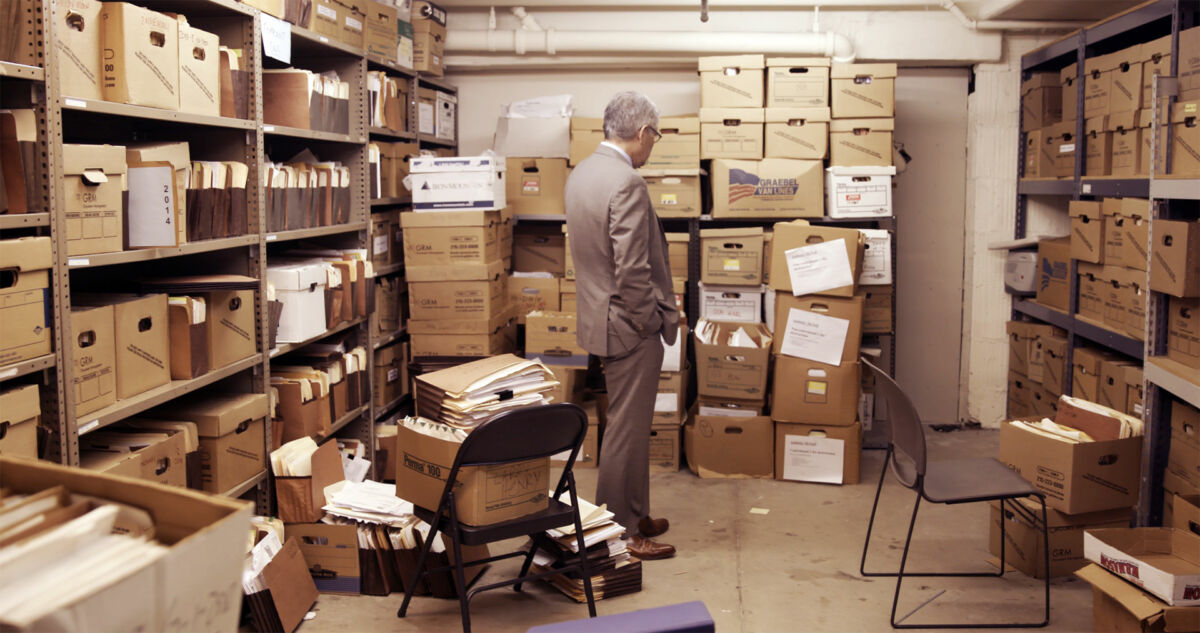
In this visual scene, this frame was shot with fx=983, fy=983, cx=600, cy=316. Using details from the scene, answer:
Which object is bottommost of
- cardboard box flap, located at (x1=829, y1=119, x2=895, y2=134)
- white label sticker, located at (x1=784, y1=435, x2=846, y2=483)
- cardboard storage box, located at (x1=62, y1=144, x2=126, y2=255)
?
white label sticker, located at (x1=784, y1=435, x2=846, y2=483)

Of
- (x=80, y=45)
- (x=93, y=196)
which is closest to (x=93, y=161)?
(x=93, y=196)

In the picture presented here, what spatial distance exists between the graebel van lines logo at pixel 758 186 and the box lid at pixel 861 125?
37 cm

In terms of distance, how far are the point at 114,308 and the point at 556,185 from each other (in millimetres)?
3053

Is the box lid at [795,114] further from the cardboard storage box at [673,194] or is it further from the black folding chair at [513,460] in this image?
the black folding chair at [513,460]

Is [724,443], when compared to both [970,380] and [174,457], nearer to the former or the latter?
[970,380]

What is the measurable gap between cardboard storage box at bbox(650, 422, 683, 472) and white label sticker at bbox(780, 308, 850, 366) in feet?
2.34

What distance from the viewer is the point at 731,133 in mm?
5176

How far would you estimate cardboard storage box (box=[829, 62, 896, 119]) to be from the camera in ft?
16.6

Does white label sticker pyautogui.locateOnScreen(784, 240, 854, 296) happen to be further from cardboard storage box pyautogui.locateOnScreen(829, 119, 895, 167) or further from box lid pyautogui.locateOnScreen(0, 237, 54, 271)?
box lid pyautogui.locateOnScreen(0, 237, 54, 271)

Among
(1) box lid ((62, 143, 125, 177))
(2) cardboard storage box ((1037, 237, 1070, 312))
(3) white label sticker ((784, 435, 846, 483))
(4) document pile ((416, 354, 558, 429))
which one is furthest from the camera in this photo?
(2) cardboard storage box ((1037, 237, 1070, 312))

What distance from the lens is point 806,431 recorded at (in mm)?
4789

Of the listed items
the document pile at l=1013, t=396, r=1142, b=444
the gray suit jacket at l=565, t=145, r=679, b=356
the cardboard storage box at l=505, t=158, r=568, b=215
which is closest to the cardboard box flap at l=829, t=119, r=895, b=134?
the cardboard storage box at l=505, t=158, r=568, b=215

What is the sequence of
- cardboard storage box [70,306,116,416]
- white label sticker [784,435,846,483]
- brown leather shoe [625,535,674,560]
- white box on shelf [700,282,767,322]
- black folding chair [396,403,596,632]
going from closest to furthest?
1. cardboard storage box [70,306,116,416]
2. black folding chair [396,403,596,632]
3. brown leather shoe [625,535,674,560]
4. white label sticker [784,435,846,483]
5. white box on shelf [700,282,767,322]

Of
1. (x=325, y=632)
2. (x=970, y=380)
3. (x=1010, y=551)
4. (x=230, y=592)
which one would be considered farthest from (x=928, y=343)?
(x=230, y=592)
